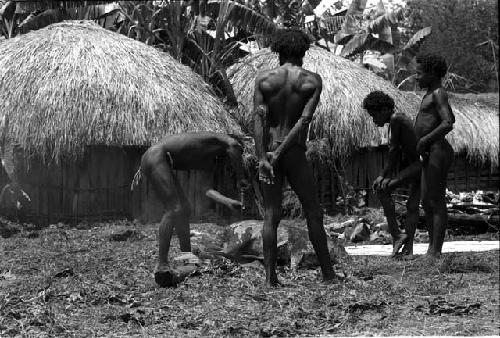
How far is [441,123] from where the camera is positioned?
9.07m

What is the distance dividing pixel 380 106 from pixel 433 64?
98 cm

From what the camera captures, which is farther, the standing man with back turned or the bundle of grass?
the bundle of grass

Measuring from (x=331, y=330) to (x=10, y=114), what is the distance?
35.2 ft

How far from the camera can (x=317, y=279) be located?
312 inches

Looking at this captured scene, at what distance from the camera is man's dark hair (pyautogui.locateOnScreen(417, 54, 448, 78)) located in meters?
9.16

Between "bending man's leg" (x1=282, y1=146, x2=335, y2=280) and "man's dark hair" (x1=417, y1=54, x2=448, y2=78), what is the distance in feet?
7.34

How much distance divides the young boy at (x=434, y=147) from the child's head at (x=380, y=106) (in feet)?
2.27

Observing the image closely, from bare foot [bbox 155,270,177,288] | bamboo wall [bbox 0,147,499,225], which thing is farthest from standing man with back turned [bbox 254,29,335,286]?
bamboo wall [bbox 0,147,499,225]

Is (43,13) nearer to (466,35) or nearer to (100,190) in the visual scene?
(100,190)

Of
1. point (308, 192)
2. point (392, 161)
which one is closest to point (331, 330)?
point (308, 192)

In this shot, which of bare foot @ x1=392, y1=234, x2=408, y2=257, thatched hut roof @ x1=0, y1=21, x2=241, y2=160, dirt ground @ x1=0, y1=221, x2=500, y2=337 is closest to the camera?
Answer: dirt ground @ x1=0, y1=221, x2=500, y2=337

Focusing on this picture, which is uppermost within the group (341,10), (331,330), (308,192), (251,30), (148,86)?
(341,10)

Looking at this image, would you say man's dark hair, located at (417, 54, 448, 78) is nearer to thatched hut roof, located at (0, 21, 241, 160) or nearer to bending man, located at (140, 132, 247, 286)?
bending man, located at (140, 132, 247, 286)

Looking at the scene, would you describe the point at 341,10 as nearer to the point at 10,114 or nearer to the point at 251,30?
the point at 251,30
